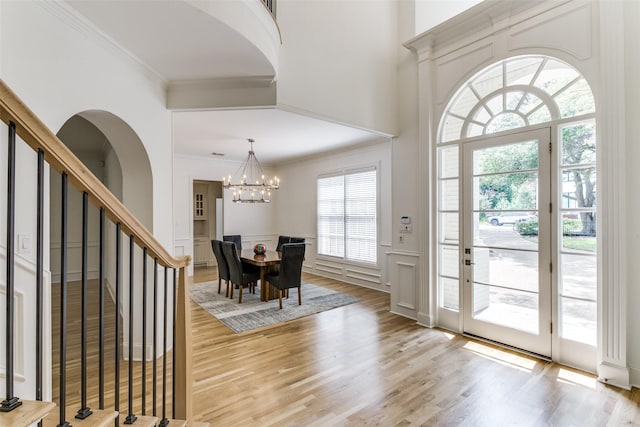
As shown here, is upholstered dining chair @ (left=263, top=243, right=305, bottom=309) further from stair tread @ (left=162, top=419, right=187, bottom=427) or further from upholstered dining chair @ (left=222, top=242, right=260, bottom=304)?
stair tread @ (left=162, top=419, right=187, bottom=427)

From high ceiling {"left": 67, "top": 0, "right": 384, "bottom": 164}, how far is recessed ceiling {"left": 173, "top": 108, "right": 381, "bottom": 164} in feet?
0.04

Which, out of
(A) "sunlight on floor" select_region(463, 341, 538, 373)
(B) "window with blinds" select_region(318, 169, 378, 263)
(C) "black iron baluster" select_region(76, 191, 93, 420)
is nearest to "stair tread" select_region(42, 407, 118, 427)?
(C) "black iron baluster" select_region(76, 191, 93, 420)

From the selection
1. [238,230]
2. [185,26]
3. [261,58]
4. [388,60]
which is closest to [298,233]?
[238,230]

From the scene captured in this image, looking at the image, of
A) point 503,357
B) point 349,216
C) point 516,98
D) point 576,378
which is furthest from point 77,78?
point 349,216

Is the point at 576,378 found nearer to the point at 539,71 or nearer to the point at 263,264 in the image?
the point at 539,71

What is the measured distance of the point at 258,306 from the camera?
4.71m

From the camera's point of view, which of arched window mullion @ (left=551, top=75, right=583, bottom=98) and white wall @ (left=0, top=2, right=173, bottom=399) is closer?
white wall @ (left=0, top=2, right=173, bottom=399)

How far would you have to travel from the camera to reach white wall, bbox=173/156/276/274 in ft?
22.1

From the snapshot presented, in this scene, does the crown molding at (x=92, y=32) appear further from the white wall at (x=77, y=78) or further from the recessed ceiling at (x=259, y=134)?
the recessed ceiling at (x=259, y=134)

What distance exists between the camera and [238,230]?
7.71 meters

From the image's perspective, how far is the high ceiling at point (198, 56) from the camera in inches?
84.1

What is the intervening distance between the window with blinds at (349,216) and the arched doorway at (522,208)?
206 centimetres

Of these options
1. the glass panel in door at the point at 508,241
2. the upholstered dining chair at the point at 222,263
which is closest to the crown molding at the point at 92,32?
the upholstered dining chair at the point at 222,263

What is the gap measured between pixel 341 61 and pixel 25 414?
4.05 m
